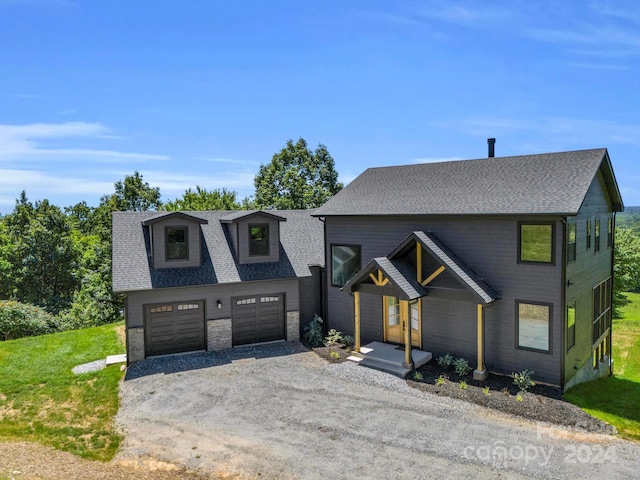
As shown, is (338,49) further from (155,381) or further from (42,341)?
(42,341)

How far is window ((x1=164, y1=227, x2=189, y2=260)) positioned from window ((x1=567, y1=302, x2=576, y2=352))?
41.8 ft

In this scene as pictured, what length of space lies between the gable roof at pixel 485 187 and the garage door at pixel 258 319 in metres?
4.17

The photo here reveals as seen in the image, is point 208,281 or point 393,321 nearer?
point 208,281

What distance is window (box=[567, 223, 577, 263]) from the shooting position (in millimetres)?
12039

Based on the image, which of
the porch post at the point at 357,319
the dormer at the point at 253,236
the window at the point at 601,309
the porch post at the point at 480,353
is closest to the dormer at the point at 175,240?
the dormer at the point at 253,236

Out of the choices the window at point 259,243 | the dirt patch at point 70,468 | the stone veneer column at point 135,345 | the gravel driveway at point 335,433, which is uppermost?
the window at point 259,243

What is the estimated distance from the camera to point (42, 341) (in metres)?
17.7

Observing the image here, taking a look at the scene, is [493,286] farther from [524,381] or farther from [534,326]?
[524,381]

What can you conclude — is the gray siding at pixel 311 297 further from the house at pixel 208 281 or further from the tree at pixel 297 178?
the tree at pixel 297 178

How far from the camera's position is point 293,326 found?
1659cm

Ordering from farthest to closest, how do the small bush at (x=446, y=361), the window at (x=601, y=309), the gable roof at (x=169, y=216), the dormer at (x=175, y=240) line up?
the window at (x=601, y=309) < the dormer at (x=175, y=240) < the gable roof at (x=169, y=216) < the small bush at (x=446, y=361)

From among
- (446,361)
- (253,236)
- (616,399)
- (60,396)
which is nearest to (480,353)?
(446,361)

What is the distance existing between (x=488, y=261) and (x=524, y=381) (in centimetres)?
359

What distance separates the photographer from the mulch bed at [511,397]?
32.8ft
